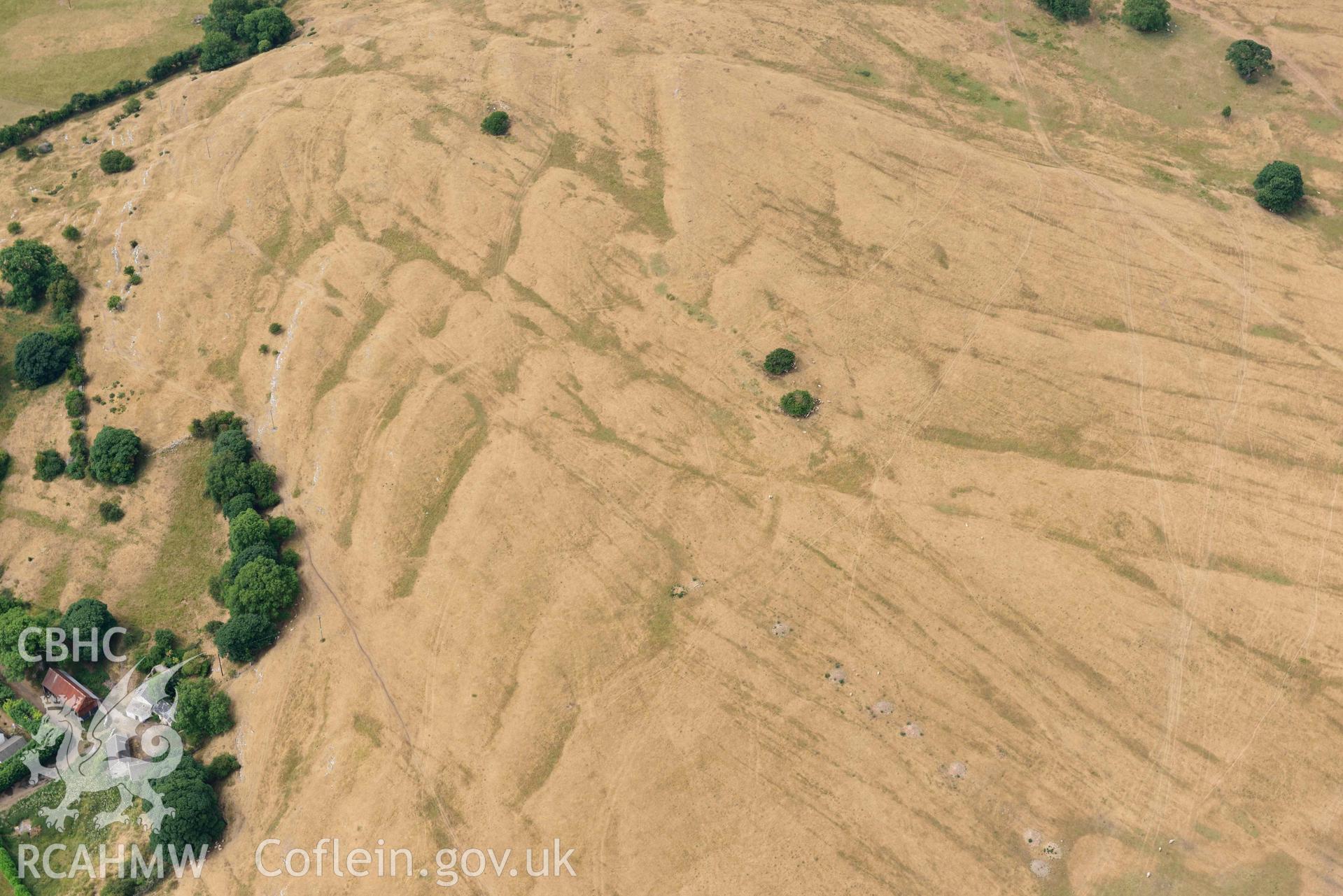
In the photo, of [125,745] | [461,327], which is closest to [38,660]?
[125,745]

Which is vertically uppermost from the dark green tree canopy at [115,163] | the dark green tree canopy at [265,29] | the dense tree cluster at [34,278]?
the dark green tree canopy at [265,29]

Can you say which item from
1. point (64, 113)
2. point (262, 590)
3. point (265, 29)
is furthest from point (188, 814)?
point (265, 29)

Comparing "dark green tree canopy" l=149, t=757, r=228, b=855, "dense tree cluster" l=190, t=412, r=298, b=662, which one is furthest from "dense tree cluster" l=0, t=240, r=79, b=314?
"dark green tree canopy" l=149, t=757, r=228, b=855

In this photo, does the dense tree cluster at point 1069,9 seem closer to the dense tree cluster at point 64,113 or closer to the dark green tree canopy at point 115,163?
the dark green tree canopy at point 115,163

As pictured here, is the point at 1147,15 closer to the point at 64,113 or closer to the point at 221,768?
the point at 221,768

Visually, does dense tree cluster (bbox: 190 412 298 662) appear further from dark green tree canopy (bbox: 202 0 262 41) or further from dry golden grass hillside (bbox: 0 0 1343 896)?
dark green tree canopy (bbox: 202 0 262 41)

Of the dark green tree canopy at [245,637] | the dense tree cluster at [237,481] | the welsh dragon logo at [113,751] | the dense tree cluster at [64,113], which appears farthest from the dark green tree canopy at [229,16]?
the welsh dragon logo at [113,751]
